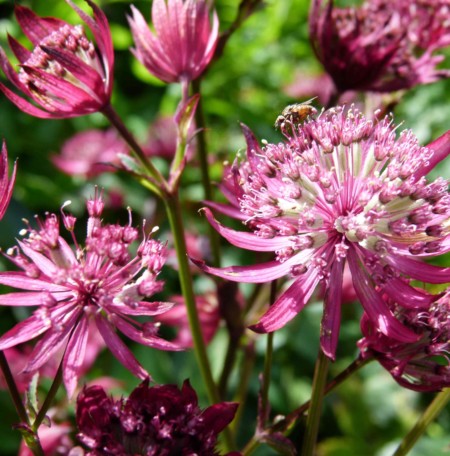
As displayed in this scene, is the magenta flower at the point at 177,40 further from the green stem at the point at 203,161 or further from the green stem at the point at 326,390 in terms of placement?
the green stem at the point at 326,390

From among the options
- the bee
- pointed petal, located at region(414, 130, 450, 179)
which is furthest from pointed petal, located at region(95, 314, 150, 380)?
pointed petal, located at region(414, 130, 450, 179)

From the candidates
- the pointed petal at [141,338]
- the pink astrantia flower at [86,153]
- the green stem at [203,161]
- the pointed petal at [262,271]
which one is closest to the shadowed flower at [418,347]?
the pointed petal at [262,271]

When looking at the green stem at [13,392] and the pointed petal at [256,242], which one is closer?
the green stem at [13,392]

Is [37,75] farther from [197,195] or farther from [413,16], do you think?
[197,195]

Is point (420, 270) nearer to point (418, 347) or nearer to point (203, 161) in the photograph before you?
point (418, 347)

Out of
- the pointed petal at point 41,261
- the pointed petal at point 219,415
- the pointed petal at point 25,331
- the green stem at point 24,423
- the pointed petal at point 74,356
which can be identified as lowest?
the pointed petal at point 219,415

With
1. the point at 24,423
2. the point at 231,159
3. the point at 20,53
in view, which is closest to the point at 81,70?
the point at 20,53

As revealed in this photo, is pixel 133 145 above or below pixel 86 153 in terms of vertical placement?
above
